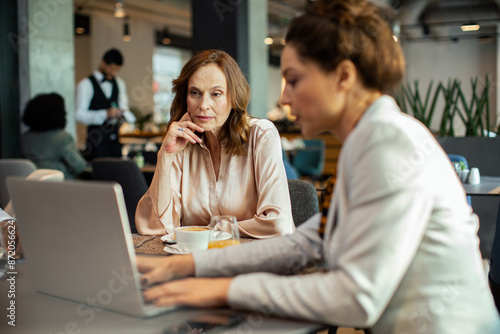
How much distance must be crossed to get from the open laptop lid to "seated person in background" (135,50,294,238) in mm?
756

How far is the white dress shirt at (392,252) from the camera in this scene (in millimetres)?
814

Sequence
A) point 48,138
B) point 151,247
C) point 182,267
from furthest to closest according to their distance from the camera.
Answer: point 48,138
point 151,247
point 182,267

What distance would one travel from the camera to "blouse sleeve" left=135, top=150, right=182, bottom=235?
1.81 meters

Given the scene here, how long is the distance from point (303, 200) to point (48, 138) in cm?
292

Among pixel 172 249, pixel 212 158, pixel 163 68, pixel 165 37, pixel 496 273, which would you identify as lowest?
pixel 496 273

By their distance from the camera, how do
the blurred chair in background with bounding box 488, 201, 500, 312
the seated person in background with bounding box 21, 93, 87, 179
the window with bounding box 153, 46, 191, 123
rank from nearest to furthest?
the blurred chair in background with bounding box 488, 201, 500, 312, the seated person in background with bounding box 21, 93, 87, 179, the window with bounding box 153, 46, 191, 123

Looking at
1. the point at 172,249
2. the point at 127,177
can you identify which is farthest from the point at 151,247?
the point at 127,177

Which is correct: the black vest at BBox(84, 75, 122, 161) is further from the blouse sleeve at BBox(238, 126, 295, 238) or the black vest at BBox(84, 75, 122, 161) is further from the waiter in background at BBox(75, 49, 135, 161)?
the blouse sleeve at BBox(238, 126, 295, 238)

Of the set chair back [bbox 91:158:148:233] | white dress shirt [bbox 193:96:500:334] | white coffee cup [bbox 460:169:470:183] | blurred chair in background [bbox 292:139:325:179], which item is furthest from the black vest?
white dress shirt [bbox 193:96:500:334]

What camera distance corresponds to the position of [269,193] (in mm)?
1814

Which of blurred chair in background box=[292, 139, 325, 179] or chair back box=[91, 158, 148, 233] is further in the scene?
blurred chair in background box=[292, 139, 325, 179]

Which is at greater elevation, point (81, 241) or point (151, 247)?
point (81, 241)

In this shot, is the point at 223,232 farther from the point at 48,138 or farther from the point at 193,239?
the point at 48,138

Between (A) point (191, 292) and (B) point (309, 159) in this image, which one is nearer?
(A) point (191, 292)
